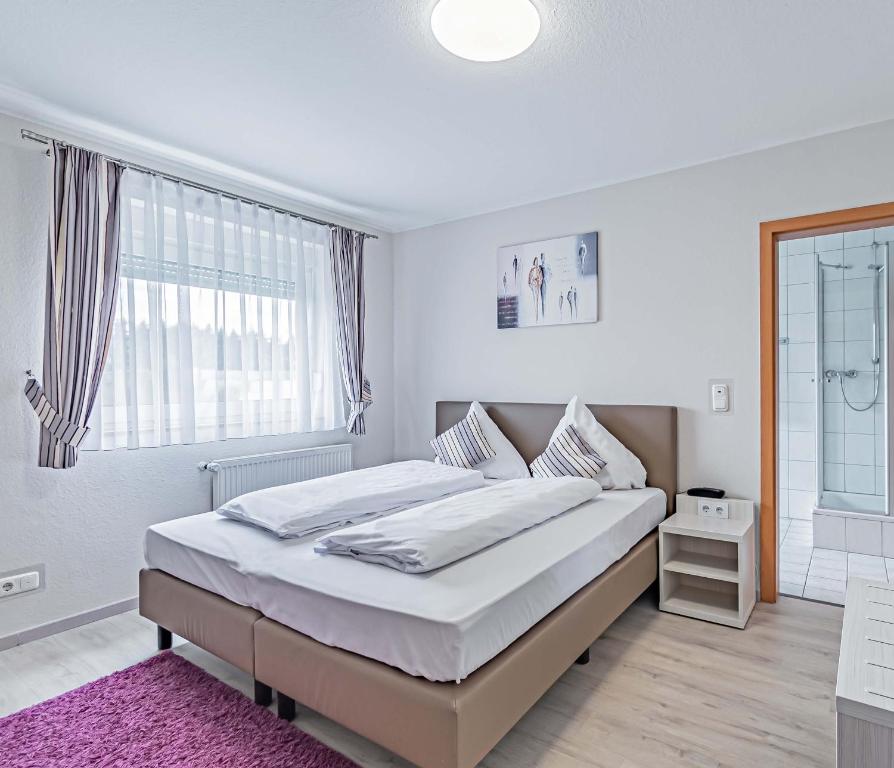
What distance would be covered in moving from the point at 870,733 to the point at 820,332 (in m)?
4.16

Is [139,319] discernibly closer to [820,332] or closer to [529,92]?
[529,92]

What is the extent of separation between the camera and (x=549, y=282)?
3.89m

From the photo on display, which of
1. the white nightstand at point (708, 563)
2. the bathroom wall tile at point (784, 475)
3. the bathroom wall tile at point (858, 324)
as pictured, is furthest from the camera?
the bathroom wall tile at point (784, 475)

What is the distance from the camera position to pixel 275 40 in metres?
2.10

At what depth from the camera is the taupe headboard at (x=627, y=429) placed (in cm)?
335

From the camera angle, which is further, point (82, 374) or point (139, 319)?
point (139, 319)

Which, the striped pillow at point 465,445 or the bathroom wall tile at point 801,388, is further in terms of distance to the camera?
the bathroom wall tile at point 801,388

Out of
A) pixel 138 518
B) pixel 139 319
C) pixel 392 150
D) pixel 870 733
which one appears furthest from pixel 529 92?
pixel 138 518

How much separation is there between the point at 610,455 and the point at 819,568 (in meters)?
1.70

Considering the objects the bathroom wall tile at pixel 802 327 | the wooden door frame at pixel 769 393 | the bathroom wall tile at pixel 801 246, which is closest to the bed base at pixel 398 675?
the wooden door frame at pixel 769 393

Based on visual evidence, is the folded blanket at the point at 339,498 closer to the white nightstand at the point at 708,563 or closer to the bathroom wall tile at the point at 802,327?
the white nightstand at the point at 708,563

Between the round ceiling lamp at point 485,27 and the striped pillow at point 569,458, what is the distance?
2184 millimetres

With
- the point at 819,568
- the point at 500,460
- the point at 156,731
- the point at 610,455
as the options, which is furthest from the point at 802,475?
the point at 156,731

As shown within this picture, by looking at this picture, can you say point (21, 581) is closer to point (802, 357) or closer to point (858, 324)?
point (802, 357)
